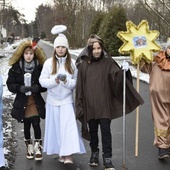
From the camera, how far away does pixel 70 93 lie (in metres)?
4.93

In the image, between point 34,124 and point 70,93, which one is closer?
point 70,93

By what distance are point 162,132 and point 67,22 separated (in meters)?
38.6

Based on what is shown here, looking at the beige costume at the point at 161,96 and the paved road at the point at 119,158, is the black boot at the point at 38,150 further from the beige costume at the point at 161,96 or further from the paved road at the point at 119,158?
the beige costume at the point at 161,96

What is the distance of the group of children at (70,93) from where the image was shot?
4.70m

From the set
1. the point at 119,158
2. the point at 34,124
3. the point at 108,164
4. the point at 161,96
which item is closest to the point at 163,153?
the point at 119,158

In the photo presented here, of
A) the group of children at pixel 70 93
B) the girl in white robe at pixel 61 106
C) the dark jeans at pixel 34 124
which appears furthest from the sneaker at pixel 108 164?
the dark jeans at pixel 34 124

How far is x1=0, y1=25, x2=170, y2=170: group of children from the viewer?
470 cm

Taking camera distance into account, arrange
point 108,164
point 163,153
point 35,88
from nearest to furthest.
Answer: point 108,164 → point 35,88 → point 163,153

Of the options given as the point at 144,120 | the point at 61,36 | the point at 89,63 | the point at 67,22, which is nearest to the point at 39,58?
the point at 61,36

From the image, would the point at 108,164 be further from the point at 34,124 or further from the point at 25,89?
the point at 25,89

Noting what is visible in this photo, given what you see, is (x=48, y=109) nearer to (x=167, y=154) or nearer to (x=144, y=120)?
(x=167, y=154)

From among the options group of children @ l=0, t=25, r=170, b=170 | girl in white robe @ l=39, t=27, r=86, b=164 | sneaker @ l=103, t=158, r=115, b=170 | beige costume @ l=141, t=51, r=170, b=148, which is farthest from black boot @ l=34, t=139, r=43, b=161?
Result: beige costume @ l=141, t=51, r=170, b=148

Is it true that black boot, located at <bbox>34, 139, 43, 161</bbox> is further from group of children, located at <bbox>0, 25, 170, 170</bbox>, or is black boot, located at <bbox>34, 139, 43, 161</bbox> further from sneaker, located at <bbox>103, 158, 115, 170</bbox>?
sneaker, located at <bbox>103, 158, 115, 170</bbox>

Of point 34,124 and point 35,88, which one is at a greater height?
point 35,88
